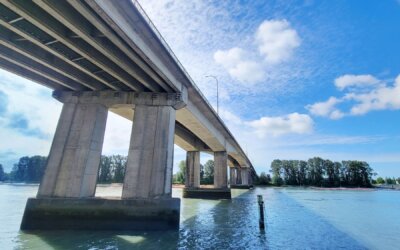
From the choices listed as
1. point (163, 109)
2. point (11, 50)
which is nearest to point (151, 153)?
point (163, 109)

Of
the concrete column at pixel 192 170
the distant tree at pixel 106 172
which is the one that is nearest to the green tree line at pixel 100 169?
the distant tree at pixel 106 172

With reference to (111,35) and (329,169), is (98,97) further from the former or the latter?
(329,169)

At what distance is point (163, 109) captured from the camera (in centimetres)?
1847

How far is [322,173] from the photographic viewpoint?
12762cm

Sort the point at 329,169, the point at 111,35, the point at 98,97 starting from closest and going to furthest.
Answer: the point at 111,35, the point at 98,97, the point at 329,169

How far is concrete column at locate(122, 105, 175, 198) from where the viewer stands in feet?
53.7

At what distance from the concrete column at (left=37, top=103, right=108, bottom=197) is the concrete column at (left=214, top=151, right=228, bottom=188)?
26.9 m

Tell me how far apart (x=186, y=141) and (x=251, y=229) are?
994 inches

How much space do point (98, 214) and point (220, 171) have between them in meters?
29.1

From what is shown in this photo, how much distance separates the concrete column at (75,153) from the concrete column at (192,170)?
1043 inches

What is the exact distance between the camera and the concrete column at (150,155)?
53.7 ft

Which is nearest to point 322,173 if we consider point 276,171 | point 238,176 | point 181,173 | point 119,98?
point 276,171

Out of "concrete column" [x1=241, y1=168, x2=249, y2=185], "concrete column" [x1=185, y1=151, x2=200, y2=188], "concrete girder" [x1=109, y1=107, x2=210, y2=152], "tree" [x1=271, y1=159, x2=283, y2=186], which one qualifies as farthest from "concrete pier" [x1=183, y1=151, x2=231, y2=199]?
"tree" [x1=271, y1=159, x2=283, y2=186]

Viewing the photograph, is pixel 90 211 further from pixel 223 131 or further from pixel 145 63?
pixel 223 131
